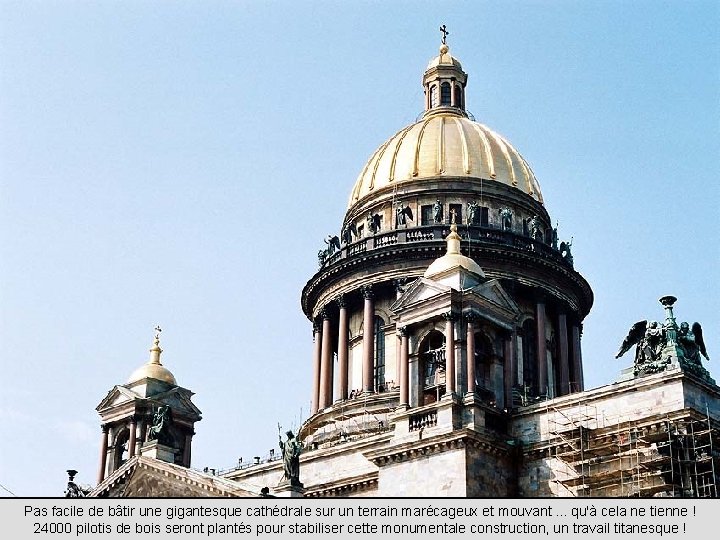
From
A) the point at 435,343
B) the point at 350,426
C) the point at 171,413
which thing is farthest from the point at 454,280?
the point at 171,413

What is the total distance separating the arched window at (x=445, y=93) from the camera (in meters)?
69.1

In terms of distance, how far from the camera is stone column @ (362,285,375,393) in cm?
5794

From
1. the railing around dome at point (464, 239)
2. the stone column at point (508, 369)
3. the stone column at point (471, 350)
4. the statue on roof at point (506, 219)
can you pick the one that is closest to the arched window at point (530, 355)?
the railing around dome at point (464, 239)

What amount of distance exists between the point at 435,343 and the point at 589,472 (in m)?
7.83

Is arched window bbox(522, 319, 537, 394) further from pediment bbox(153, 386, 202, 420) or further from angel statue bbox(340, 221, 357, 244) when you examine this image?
pediment bbox(153, 386, 202, 420)

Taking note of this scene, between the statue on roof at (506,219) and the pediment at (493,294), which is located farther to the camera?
the statue on roof at (506,219)

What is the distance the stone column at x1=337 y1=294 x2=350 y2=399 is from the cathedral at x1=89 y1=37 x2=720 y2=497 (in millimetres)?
80

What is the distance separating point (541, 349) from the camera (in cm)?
5912

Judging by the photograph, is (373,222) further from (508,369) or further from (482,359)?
(508,369)

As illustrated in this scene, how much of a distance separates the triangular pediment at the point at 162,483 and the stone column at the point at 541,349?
16027 millimetres

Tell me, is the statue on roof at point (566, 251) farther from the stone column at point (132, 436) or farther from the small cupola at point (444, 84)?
the stone column at point (132, 436)

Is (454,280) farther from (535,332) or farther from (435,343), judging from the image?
(535,332)

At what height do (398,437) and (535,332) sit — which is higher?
(535,332)

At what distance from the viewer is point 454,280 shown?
45.0 metres
